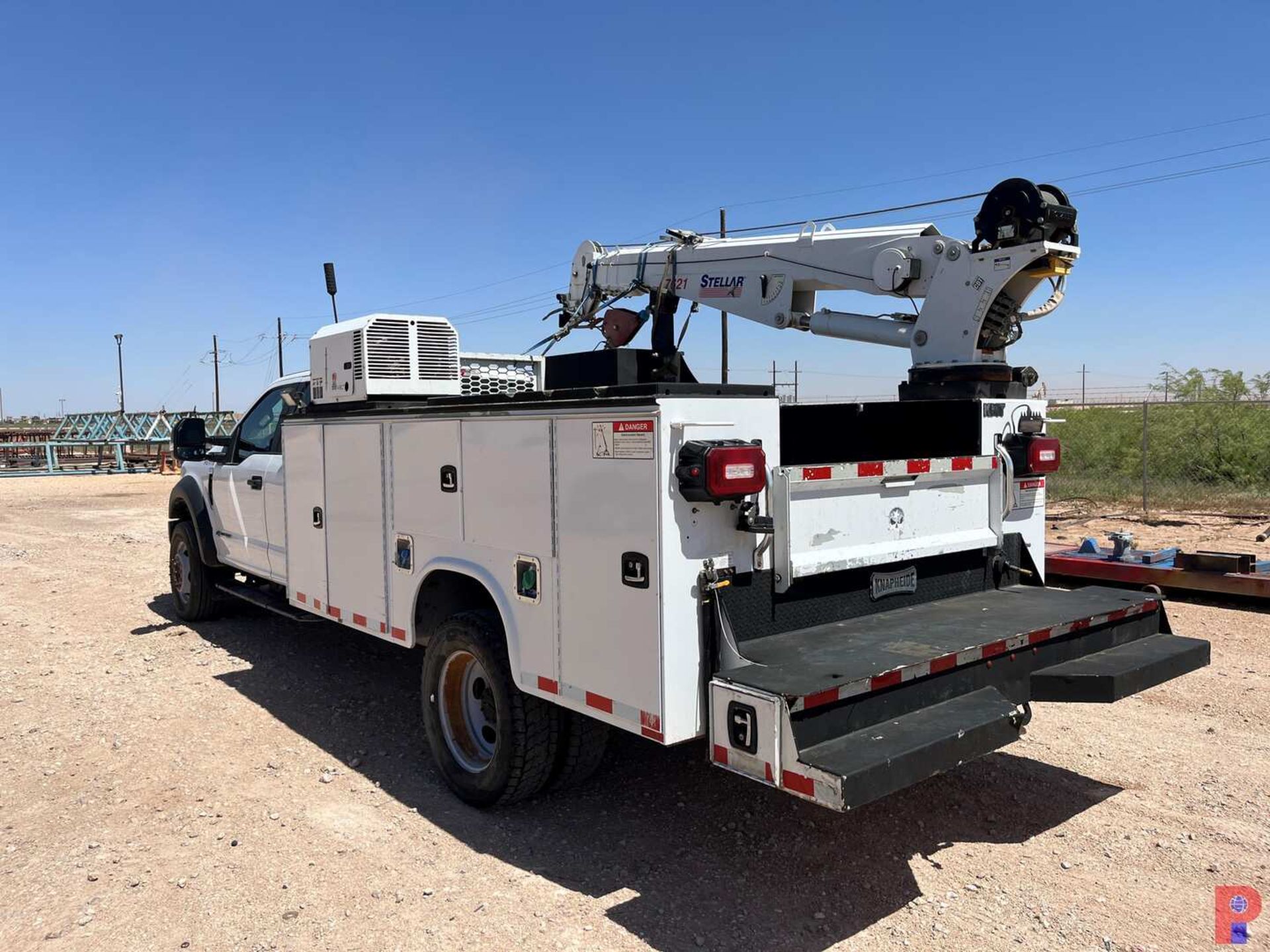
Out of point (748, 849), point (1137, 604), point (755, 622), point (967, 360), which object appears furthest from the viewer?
point (967, 360)

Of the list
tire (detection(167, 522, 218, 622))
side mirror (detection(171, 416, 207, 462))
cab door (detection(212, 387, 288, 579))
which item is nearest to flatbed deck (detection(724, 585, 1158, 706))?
cab door (detection(212, 387, 288, 579))

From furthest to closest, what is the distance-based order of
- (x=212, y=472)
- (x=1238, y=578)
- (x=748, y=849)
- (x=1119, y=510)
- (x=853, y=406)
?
(x=1119, y=510), (x=1238, y=578), (x=212, y=472), (x=853, y=406), (x=748, y=849)

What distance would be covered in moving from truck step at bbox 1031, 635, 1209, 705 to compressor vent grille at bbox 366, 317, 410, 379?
3.81 m

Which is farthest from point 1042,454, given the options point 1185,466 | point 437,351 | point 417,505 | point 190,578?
point 1185,466

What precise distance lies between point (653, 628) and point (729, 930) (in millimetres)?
1145

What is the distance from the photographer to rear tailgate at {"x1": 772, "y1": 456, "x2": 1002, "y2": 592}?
3799 mm

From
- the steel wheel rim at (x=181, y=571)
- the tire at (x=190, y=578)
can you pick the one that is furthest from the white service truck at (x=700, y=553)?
the steel wheel rim at (x=181, y=571)

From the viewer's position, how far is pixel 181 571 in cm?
870

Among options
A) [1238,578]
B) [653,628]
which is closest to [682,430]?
[653,628]

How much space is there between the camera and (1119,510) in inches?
598

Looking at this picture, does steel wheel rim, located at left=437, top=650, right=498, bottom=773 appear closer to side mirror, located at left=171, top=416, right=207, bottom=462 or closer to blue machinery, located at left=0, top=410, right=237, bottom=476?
side mirror, located at left=171, top=416, right=207, bottom=462

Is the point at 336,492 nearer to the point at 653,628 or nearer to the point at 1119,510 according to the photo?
the point at 653,628

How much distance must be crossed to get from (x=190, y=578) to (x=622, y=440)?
6.39m

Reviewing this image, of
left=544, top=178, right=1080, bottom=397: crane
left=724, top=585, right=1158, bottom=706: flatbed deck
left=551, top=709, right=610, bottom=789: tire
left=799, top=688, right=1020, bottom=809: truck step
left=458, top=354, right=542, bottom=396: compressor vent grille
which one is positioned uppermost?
left=544, top=178, right=1080, bottom=397: crane
